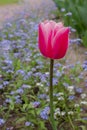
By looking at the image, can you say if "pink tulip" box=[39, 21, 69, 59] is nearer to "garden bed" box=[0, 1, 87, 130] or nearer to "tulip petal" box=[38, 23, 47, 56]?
"tulip petal" box=[38, 23, 47, 56]

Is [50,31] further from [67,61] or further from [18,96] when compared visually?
[67,61]

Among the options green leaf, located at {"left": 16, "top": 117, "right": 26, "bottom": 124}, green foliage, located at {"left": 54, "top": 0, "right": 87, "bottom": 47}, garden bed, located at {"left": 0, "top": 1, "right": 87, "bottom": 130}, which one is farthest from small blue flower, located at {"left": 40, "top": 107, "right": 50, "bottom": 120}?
green foliage, located at {"left": 54, "top": 0, "right": 87, "bottom": 47}

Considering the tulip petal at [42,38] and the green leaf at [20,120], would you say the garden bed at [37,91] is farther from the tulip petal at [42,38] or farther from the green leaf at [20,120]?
the tulip petal at [42,38]

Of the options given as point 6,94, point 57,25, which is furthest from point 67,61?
point 57,25

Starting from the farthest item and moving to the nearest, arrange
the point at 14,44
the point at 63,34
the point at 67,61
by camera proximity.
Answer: the point at 14,44 < the point at 67,61 < the point at 63,34

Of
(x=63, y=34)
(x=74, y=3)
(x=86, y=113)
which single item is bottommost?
(x=86, y=113)

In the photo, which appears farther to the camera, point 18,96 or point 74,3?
point 74,3

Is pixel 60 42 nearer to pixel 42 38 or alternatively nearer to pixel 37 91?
pixel 42 38
